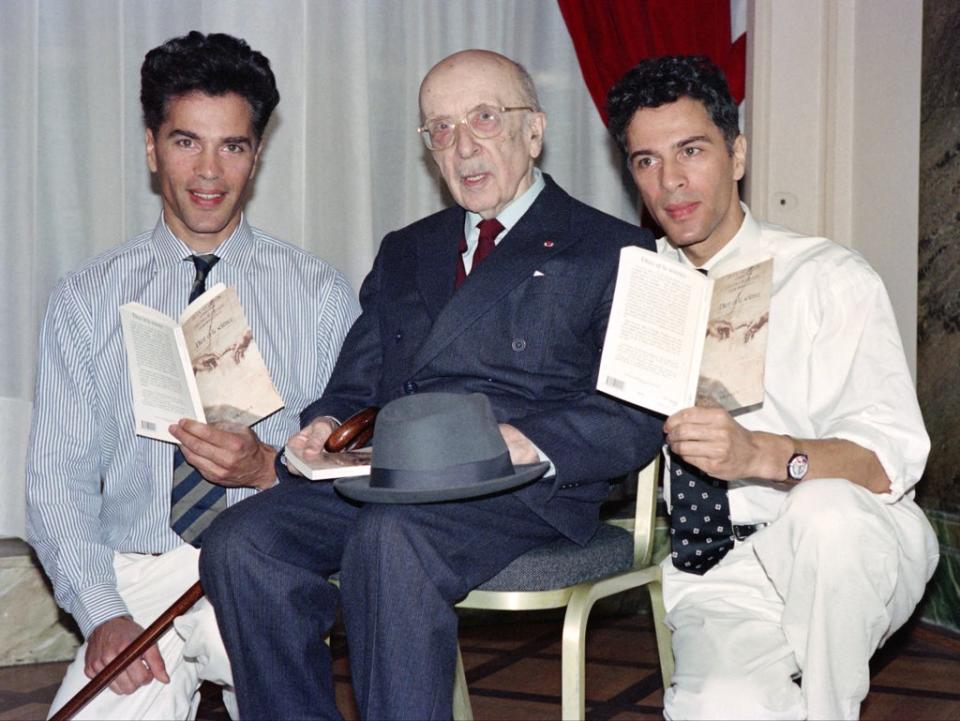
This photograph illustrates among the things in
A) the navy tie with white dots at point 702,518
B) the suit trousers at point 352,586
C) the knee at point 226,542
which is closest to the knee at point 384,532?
the suit trousers at point 352,586

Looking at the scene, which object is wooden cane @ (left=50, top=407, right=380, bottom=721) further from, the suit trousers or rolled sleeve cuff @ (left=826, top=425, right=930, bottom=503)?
rolled sleeve cuff @ (left=826, top=425, right=930, bottom=503)

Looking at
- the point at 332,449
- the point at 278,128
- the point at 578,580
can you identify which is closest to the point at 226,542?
the point at 332,449

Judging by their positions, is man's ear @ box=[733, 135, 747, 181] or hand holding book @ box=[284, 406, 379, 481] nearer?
hand holding book @ box=[284, 406, 379, 481]

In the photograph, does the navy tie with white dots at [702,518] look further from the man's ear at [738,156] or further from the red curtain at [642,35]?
the red curtain at [642,35]

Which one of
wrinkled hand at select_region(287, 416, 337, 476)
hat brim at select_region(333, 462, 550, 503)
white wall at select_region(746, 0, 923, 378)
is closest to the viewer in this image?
hat brim at select_region(333, 462, 550, 503)

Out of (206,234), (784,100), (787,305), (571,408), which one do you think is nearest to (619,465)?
(571,408)

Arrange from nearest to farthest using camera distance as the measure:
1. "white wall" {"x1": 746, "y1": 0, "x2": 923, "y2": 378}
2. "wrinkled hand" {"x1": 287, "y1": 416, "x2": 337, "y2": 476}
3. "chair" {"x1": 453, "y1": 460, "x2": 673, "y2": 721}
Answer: "chair" {"x1": 453, "y1": 460, "x2": 673, "y2": 721} < "wrinkled hand" {"x1": 287, "y1": 416, "x2": 337, "y2": 476} < "white wall" {"x1": 746, "y1": 0, "x2": 923, "y2": 378}

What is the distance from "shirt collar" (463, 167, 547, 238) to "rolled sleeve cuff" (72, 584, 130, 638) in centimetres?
104

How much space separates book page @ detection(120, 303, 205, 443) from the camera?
240 cm

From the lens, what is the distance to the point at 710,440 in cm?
202

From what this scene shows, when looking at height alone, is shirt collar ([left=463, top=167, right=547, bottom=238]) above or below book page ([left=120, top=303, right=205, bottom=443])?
above

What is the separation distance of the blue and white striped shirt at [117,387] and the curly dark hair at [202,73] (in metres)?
0.28

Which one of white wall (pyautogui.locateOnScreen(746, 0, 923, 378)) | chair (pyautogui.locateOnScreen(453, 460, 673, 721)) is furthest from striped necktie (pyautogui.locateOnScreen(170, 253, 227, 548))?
white wall (pyautogui.locateOnScreen(746, 0, 923, 378))

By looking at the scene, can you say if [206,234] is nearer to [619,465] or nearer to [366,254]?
[619,465]
